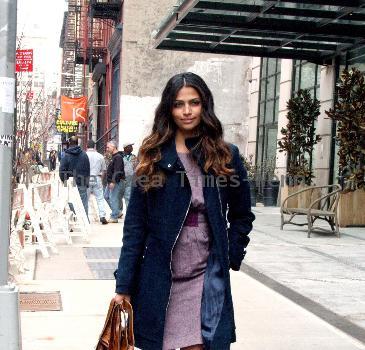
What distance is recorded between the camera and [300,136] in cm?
1784

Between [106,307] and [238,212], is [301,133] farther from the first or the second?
[238,212]

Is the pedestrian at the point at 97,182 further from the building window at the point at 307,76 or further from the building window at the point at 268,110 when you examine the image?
the building window at the point at 268,110

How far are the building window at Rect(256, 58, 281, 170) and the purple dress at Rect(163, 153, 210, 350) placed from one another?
18.2 meters

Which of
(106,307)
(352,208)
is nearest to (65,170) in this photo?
(352,208)

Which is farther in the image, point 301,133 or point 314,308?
point 301,133

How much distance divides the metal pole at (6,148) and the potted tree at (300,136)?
1363 cm

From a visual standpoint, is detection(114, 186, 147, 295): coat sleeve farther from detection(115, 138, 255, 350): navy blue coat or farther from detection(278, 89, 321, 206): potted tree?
detection(278, 89, 321, 206): potted tree

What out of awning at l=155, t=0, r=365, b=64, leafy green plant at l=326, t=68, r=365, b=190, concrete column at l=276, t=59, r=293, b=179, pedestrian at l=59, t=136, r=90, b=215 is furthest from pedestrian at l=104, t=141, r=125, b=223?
concrete column at l=276, t=59, r=293, b=179

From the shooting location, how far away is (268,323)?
5.95 metres

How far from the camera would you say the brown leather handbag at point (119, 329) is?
10.3 ft

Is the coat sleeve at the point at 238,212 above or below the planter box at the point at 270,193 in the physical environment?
above

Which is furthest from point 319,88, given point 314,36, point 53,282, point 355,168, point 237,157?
point 237,157

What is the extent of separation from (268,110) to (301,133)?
4.74 metres

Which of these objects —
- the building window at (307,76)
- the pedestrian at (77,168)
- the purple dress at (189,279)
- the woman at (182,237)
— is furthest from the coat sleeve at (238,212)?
the building window at (307,76)
